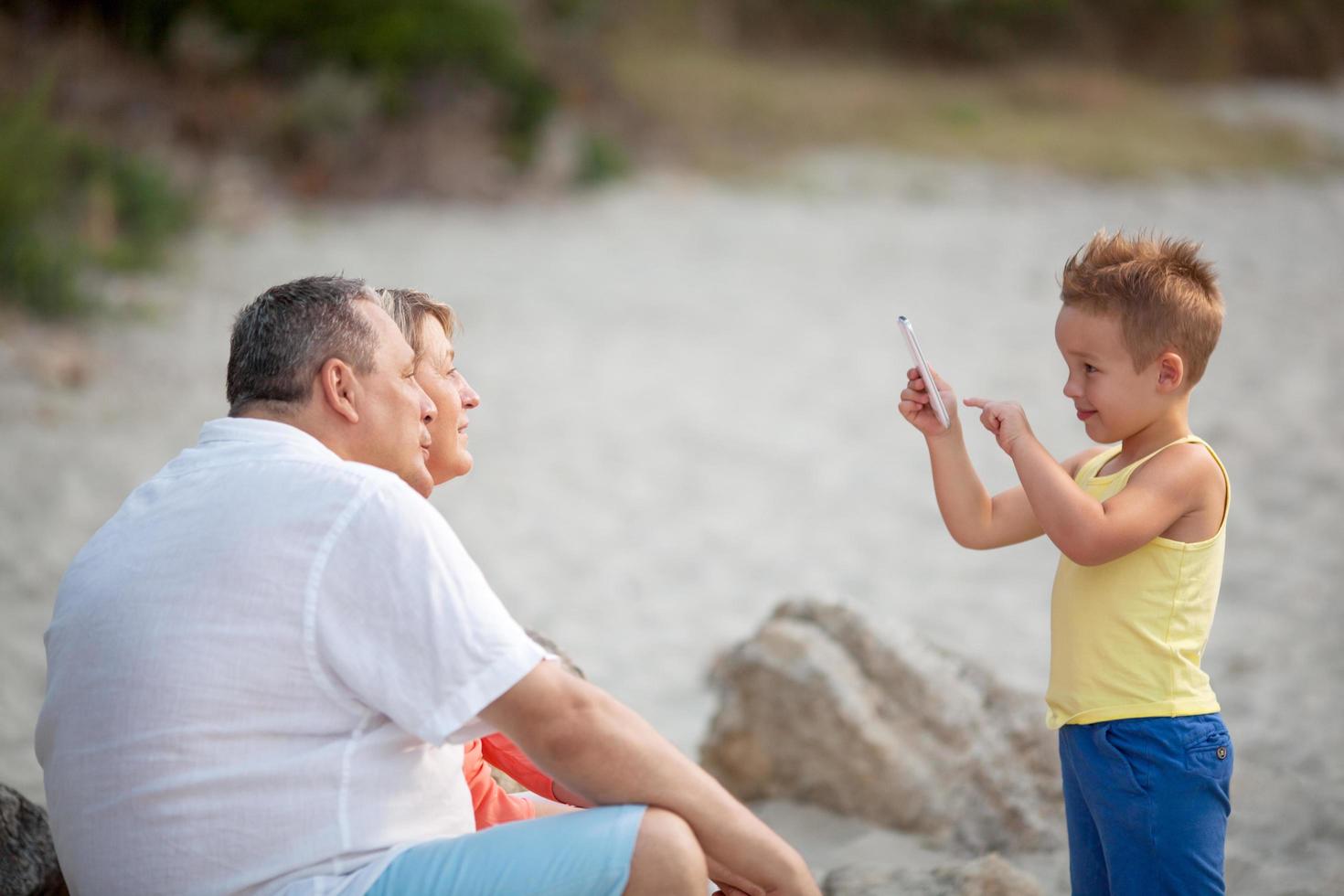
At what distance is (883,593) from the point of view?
14.5ft

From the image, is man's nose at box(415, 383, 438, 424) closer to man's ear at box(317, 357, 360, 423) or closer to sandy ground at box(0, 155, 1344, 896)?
man's ear at box(317, 357, 360, 423)

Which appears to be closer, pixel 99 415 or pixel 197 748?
pixel 197 748

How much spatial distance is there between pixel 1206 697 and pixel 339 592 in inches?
46.9

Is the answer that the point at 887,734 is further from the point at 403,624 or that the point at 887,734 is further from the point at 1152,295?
the point at 403,624

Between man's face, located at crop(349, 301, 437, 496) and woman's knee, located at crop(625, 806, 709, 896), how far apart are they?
57cm

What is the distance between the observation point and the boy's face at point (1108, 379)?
1771 millimetres

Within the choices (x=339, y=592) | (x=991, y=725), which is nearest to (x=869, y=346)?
(x=991, y=725)

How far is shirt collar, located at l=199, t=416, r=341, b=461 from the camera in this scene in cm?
151

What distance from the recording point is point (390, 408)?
1640 millimetres

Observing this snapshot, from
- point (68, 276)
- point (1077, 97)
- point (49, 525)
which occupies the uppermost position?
point (1077, 97)

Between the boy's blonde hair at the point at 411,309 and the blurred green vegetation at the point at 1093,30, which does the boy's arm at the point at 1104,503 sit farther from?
the blurred green vegetation at the point at 1093,30

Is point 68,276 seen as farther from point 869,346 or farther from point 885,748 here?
point 885,748

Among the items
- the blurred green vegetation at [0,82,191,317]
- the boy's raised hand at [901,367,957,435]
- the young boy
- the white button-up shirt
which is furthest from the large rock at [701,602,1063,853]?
the blurred green vegetation at [0,82,191,317]

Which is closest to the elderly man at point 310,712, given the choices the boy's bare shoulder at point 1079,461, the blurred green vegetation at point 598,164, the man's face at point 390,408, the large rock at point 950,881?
the man's face at point 390,408
